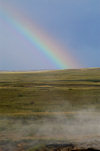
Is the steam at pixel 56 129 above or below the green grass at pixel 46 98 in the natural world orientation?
below

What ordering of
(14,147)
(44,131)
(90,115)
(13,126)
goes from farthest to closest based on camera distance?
(90,115), (13,126), (44,131), (14,147)

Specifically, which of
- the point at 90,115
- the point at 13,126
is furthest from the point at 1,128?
the point at 90,115

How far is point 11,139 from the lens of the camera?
7777mm

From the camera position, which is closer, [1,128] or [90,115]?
[1,128]

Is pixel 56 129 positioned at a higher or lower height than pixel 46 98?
lower

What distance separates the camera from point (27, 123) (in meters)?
10.0

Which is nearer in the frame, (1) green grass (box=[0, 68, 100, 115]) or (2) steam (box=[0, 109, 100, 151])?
(2) steam (box=[0, 109, 100, 151])

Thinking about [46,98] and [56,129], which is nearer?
[56,129]

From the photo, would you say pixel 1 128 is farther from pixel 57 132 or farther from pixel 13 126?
pixel 57 132

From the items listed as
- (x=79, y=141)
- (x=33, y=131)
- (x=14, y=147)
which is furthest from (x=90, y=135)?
(x=14, y=147)

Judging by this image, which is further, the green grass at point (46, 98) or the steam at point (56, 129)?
the green grass at point (46, 98)

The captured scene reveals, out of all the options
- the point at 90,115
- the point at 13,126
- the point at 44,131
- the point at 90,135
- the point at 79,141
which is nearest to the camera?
the point at 79,141

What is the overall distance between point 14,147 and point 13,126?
2.61 meters

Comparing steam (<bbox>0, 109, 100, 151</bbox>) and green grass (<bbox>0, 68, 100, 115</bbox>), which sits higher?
green grass (<bbox>0, 68, 100, 115</bbox>)
